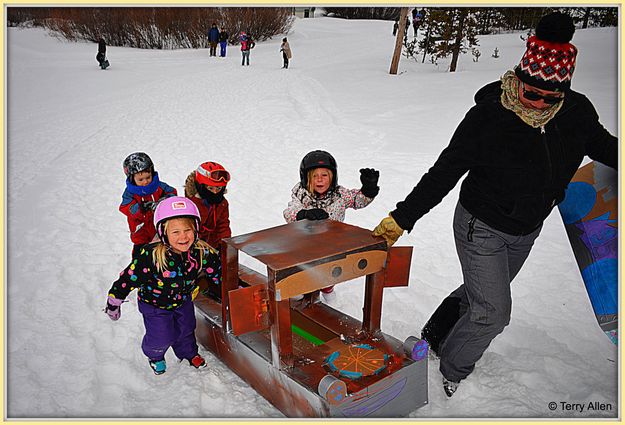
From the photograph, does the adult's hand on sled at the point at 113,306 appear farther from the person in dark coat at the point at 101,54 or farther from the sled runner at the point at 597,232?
A: the person in dark coat at the point at 101,54

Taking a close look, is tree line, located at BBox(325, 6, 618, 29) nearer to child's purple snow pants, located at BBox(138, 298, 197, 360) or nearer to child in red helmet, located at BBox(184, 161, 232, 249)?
child in red helmet, located at BBox(184, 161, 232, 249)

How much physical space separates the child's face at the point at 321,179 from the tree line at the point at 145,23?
79.6 feet

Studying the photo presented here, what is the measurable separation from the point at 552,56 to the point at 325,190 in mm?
1861

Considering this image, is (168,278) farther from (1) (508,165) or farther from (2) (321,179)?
(1) (508,165)

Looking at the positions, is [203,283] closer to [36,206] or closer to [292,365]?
[292,365]

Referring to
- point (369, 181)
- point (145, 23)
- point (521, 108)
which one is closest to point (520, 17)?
point (145, 23)

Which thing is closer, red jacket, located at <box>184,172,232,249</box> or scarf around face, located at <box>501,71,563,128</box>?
scarf around face, located at <box>501,71,563,128</box>

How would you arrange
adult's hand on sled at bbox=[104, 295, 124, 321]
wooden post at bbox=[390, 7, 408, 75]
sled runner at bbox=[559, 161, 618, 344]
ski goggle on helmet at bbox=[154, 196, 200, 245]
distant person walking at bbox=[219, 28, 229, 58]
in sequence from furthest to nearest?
distant person walking at bbox=[219, 28, 229, 58] → wooden post at bbox=[390, 7, 408, 75] → adult's hand on sled at bbox=[104, 295, 124, 321] → ski goggle on helmet at bbox=[154, 196, 200, 245] → sled runner at bbox=[559, 161, 618, 344]

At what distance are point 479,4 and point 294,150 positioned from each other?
19.3 feet

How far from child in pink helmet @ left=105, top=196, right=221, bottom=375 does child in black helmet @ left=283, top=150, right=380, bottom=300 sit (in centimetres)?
85

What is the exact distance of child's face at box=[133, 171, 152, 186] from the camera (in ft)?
13.5

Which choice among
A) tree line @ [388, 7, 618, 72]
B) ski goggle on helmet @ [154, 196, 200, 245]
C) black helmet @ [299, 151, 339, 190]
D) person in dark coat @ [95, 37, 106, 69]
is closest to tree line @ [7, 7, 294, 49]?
person in dark coat @ [95, 37, 106, 69]

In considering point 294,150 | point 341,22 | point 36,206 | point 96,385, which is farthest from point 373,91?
point 341,22

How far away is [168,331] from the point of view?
3291 millimetres
